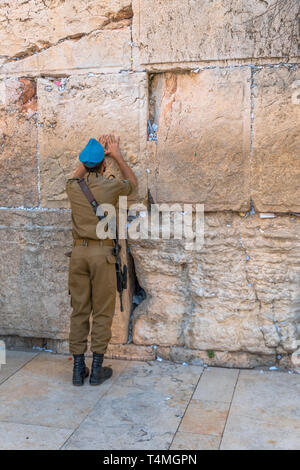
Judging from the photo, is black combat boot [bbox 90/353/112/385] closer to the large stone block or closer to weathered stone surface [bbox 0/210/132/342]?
weathered stone surface [bbox 0/210/132/342]

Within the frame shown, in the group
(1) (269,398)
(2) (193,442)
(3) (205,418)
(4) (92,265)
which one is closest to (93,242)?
(4) (92,265)

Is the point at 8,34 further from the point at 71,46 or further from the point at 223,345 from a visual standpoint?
the point at 223,345

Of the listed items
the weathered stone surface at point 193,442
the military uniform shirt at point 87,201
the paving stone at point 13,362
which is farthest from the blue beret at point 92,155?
the weathered stone surface at point 193,442

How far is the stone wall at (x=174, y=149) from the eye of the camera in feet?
12.7

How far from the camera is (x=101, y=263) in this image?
3828 millimetres

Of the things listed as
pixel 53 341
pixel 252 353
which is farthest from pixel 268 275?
pixel 53 341

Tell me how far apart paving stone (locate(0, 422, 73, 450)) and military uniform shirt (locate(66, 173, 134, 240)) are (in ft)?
4.39

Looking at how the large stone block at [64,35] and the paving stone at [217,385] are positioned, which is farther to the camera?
the large stone block at [64,35]

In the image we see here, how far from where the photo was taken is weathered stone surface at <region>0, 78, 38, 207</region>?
14.2 feet

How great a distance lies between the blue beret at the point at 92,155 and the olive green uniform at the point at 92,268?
0.37ft

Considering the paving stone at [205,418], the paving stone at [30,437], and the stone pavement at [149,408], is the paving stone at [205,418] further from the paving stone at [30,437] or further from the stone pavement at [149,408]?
the paving stone at [30,437]

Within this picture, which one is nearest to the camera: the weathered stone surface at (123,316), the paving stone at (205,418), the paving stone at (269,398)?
the paving stone at (205,418)

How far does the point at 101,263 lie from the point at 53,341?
1.16 meters

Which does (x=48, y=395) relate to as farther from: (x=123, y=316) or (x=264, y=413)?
(x=264, y=413)
